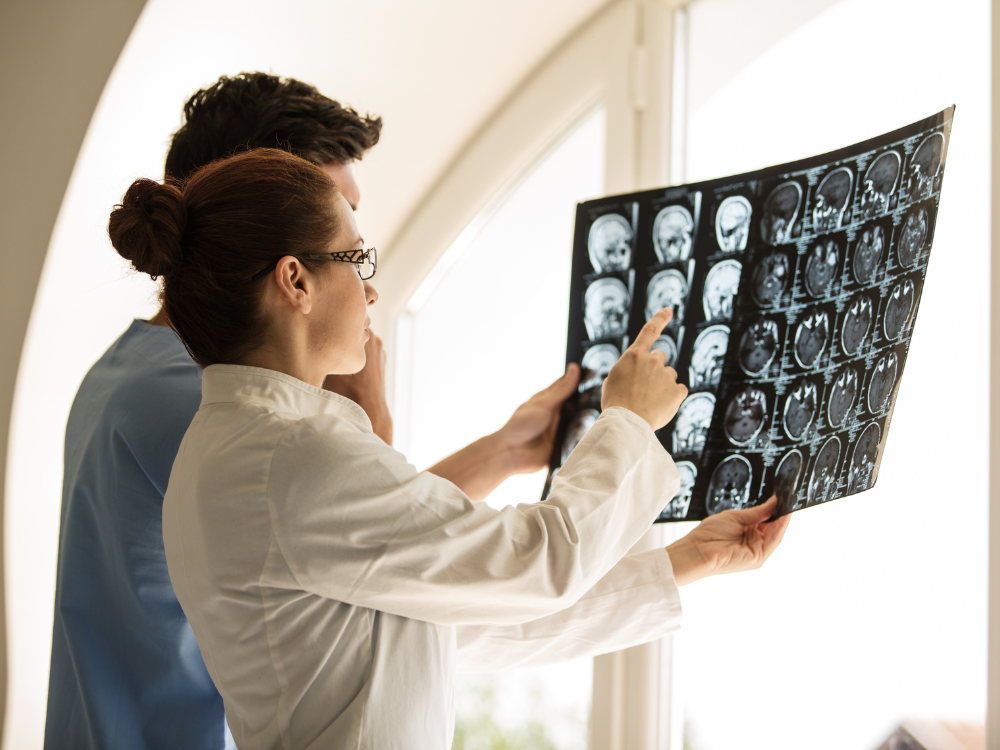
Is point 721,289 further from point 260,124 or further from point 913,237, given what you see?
point 260,124

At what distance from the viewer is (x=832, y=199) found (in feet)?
3.40

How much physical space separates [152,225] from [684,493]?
769 mm

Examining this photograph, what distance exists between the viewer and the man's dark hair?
3.96ft

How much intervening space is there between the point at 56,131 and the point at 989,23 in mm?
1559

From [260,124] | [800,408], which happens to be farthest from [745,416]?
[260,124]

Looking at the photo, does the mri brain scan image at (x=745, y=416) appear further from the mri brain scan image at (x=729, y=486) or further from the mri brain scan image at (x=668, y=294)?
the mri brain scan image at (x=668, y=294)

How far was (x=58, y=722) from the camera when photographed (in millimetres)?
1084

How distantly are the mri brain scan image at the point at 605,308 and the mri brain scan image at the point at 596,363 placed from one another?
21 millimetres

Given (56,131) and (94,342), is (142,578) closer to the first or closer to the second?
(94,342)

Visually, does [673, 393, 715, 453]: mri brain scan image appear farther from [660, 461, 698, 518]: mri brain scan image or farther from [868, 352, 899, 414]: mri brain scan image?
[868, 352, 899, 414]: mri brain scan image

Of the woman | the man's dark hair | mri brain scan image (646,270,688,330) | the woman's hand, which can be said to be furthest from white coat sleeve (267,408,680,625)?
the man's dark hair

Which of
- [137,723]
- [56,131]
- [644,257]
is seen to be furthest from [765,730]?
[56,131]

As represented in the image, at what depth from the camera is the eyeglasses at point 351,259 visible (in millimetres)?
902

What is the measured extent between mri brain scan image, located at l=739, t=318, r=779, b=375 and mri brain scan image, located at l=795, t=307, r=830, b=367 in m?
0.03
